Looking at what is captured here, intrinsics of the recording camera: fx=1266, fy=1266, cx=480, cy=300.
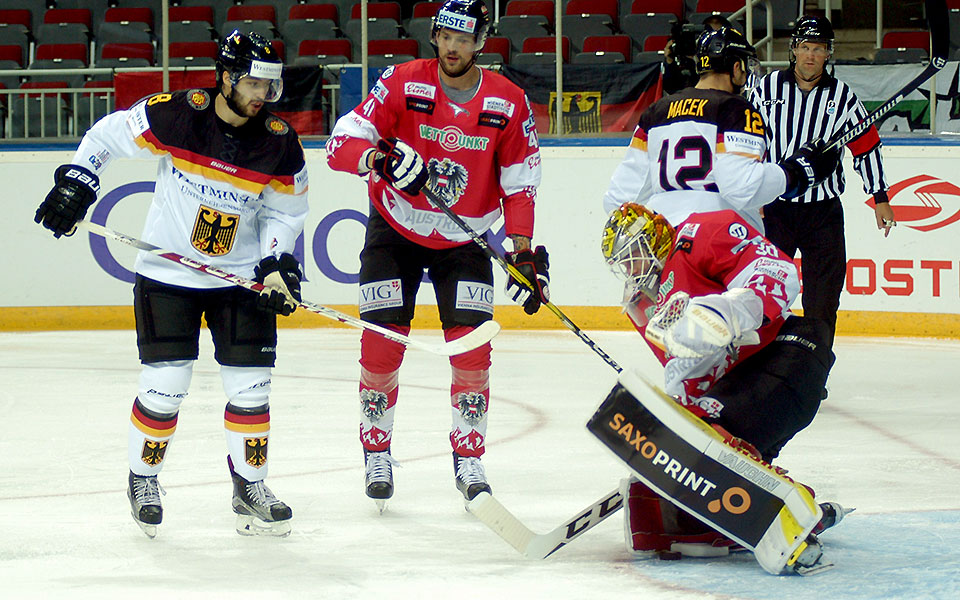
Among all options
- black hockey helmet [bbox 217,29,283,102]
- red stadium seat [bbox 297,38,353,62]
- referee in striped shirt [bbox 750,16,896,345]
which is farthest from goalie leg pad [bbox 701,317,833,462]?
red stadium seat [bbox 297,38,353,62]

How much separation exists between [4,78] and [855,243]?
5.54 metres

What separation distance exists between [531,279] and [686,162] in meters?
0.67

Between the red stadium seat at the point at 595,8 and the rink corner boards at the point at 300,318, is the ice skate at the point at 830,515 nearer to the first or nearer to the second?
the rink corner boards at the point at 300,318

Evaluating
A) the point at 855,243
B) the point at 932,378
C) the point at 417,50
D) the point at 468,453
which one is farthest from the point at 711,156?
the point at 417,50

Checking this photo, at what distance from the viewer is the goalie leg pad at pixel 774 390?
253 centimetres

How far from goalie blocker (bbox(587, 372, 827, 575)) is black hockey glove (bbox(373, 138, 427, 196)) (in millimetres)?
878

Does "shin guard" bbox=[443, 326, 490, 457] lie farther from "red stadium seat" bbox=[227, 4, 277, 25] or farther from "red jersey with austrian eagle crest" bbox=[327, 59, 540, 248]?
"red stadium seat" bbox=[227, 4, 277, 25]

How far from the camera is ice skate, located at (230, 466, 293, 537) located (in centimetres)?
285

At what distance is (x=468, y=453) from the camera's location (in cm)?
325

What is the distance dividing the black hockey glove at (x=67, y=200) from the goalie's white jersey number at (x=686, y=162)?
1567 mm

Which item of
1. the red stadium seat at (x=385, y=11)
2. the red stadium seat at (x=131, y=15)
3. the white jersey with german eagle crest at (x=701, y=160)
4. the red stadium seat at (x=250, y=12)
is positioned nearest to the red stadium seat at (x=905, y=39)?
the red stadium seat at (x=385, y=11)

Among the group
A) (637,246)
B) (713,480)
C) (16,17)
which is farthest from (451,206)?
(16,17)

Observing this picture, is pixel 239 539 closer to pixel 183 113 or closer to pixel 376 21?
pixel 183 113

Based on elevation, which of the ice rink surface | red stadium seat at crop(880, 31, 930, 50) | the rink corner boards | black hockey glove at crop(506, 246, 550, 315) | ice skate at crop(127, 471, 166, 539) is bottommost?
the rink corner boards
